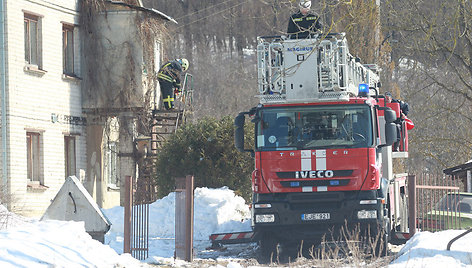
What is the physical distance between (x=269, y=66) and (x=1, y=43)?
11.4 metres

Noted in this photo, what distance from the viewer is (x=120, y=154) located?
102 ft

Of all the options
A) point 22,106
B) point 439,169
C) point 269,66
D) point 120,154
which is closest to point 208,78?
point 439,169

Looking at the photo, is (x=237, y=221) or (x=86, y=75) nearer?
(x=237, y=221)

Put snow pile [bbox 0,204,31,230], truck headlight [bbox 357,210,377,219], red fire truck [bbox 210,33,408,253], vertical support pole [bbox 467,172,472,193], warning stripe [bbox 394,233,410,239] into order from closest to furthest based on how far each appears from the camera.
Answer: truck headlight [bbox 357,210,377,219] → red fire truck [bbox 210,33,408,253] → warning stripe [bbox 394,233,410,239] → snow pile [bbox 0,204,31,230] → vertical support pole [bbox 467,172,472,193]

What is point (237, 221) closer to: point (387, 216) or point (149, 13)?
point (387, 216)

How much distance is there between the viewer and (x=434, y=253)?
38.9 ft

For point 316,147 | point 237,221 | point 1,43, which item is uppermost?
point 1,43

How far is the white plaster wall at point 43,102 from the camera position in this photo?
2477 centimetres

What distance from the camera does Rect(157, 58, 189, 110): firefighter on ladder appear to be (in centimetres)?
3005

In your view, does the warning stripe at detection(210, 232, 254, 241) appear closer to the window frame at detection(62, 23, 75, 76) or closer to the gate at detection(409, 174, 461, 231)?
the gate at detection(409, 174, 461, 231)

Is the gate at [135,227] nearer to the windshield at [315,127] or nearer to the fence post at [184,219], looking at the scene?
the fence post at [184,219]

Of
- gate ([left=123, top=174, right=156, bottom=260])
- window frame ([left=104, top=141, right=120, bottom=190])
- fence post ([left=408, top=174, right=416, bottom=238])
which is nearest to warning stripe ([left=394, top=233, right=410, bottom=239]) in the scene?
fence post ([left=408, top=174, right=416, bottom=238])

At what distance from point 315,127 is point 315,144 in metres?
0.30

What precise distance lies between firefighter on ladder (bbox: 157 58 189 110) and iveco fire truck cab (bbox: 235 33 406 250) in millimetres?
14585
